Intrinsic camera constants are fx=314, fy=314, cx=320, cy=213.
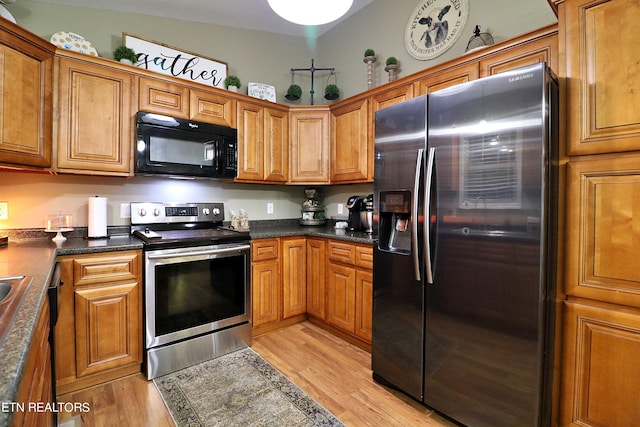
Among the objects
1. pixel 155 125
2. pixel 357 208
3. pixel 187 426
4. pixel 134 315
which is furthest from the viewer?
pixel 357 208

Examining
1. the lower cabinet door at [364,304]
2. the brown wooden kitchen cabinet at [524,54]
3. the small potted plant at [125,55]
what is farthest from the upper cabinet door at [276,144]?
the brown wooden kitchen cabinet at [524,54]

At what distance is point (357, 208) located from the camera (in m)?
2.89

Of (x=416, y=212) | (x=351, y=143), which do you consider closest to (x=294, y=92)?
(x=351, y=143)

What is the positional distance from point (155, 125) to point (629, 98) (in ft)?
8.88

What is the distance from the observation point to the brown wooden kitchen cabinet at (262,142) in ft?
9.40

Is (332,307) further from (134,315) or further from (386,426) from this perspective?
(134,315)

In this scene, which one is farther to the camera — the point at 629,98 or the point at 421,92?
the point at 421,92

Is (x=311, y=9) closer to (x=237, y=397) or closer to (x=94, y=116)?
(x=94, y=116)

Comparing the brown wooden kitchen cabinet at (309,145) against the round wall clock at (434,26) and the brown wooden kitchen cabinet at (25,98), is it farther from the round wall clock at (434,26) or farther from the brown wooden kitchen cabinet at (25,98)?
the brown wooden kitchen cabinet at (25,98)

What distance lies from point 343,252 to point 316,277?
1.50ft

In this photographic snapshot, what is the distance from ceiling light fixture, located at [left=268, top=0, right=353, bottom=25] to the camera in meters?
1.62

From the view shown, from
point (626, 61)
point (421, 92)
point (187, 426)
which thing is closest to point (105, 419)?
point (187, 426)

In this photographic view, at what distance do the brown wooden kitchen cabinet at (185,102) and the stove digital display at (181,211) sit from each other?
2.52 feet

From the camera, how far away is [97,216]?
7.59 ft
